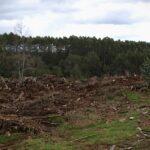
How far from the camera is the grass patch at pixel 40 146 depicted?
403 inches

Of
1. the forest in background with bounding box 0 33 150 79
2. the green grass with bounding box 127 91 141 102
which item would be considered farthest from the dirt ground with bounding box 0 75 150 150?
the forest in background with bounding box 0 33 150 79

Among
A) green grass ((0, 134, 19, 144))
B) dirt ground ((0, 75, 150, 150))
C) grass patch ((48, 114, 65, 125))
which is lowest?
green grass ((0, 134, 19, 144))

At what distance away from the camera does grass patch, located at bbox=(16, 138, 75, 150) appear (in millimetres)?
10245

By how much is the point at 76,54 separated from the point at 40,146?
2253 inches

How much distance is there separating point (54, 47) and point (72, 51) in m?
3.76

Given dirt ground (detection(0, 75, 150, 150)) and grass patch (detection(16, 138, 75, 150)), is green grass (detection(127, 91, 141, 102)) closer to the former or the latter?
dirt ground (detection(0, 75, 150, 150))

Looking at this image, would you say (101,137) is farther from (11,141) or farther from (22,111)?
(22,111)

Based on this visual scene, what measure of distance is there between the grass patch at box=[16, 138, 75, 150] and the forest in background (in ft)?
121

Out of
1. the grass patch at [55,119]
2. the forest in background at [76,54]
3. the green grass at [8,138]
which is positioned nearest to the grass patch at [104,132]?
the grass patch at [55,119]

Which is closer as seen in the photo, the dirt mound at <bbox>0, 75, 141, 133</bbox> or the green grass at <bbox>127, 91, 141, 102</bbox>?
the dirt mound at <bbox>0, 75, 141, 133</bbox>

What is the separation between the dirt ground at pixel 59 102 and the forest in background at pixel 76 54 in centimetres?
2763

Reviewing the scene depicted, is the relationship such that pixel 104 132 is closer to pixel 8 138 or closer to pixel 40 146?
pixel 40 146

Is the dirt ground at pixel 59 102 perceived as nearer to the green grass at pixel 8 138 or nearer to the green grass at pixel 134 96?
the green grass at pixel 134 96

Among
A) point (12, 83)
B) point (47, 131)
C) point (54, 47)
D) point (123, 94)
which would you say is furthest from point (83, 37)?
point (47, 131)
